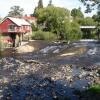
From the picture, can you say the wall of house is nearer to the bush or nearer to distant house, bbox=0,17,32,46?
distant house, bbox=0,17,32,46

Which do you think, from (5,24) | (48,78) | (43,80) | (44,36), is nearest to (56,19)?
(44,36)

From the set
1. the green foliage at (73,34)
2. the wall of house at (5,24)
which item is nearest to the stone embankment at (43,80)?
the wall of house at (5,24)

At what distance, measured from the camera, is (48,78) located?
106 ft

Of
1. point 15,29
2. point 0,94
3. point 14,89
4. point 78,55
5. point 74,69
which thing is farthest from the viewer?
point 15,29

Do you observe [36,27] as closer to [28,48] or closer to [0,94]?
[28,48]

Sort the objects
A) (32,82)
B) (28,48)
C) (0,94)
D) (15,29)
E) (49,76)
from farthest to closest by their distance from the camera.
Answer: (15,29) → (28,48) → (49,76) → (32,82) → (0,94)

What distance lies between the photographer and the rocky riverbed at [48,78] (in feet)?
84.8

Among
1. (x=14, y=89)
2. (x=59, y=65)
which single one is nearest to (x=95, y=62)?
(x=59, y=65)

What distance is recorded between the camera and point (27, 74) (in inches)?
1377

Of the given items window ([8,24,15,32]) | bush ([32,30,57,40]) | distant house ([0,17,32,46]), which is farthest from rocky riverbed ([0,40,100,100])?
window ([8,24,15,32])

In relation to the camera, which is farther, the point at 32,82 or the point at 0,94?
the point at 32,82

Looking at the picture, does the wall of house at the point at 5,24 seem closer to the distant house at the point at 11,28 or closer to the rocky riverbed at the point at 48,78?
the distant house at the point at 11,28

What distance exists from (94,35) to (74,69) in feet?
235

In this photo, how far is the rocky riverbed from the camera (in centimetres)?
2586
